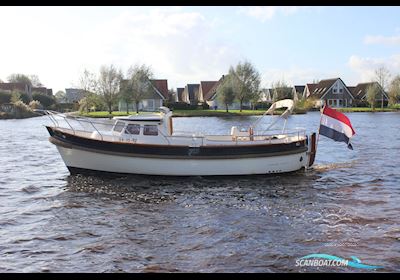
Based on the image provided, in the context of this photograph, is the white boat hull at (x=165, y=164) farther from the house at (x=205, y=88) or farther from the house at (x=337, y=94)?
the house at (x=337, y=94)

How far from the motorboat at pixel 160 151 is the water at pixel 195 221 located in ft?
1.64

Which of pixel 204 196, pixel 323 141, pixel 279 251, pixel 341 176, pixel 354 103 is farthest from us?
pixel 354 103

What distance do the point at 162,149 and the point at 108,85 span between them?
57.2m

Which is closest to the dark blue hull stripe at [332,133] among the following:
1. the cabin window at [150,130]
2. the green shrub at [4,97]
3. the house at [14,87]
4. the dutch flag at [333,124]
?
the dutch flag at [333,124]

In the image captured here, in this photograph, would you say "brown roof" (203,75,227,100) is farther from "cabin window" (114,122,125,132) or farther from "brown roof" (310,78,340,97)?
"cabin window" (114,122,125,132)

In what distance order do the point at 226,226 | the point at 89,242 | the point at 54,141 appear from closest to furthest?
the point at 89,242 → the point at 226,226 → the point at 54,141

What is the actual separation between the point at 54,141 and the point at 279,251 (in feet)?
40.2

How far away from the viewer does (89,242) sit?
1105cm

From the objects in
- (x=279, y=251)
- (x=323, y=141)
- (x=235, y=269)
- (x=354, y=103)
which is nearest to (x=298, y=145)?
(x=279, y=251)

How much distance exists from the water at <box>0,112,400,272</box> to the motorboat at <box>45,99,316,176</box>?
499 millimetres

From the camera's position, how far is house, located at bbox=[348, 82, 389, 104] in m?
92.6

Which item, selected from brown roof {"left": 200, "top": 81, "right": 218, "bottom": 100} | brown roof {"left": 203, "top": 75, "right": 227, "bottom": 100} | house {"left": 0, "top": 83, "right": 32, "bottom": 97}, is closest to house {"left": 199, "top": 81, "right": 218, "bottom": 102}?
brown roof {"left": 200, "top": 81, "right": 218, "bottom": 100}

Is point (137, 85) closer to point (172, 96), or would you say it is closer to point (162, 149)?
point (172, 96)

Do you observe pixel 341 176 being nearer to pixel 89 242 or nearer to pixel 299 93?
pixel 89 242
